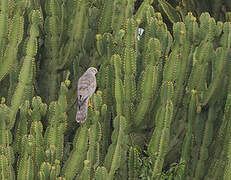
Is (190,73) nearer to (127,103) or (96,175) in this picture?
(127,103)

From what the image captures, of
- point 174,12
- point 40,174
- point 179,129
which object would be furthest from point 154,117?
point 174,12

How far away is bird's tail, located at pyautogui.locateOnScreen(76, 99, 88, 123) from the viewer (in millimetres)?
4652

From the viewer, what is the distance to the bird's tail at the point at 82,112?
15.3 ft

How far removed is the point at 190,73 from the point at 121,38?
0.89 m

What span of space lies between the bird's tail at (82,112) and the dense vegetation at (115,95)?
5 cm

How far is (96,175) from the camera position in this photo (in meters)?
4.46

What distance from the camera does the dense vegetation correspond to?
464 centimetres

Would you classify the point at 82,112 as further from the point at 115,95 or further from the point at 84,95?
the point at 115,95

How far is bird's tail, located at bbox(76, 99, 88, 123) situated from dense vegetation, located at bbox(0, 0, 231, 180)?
0.05 metres

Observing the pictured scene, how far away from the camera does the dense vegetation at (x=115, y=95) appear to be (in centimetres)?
464

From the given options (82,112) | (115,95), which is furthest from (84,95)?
(115,95)

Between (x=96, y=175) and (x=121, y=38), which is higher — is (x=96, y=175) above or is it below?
below

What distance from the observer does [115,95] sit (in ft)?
16.3

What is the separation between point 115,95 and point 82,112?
47 centimetres
